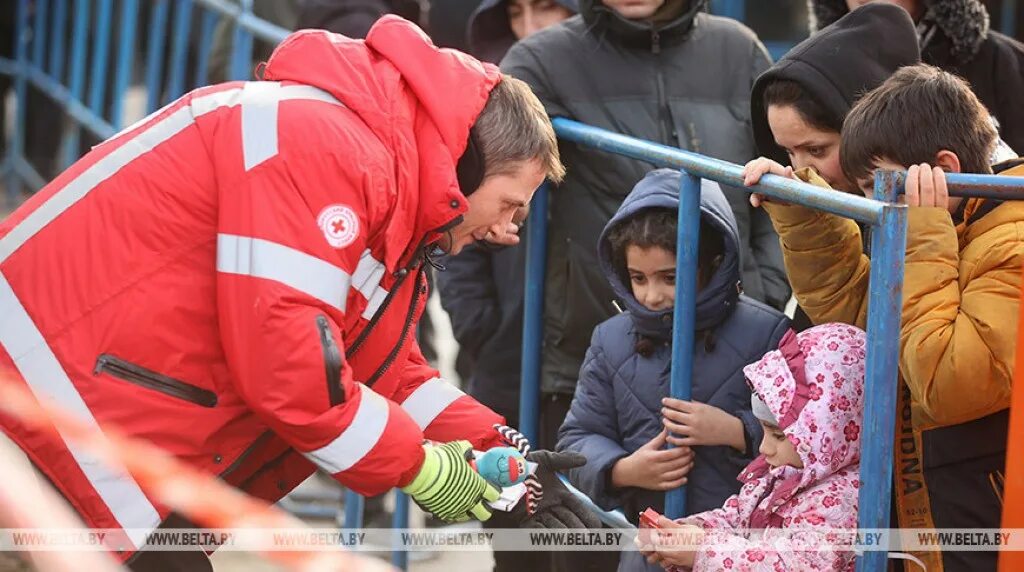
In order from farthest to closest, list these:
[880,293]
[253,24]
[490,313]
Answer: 1. [253,24]
2. [490,313]
3. [880,293]

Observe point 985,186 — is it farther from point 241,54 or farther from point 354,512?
point 241,54

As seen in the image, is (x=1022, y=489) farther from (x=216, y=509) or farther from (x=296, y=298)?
(x=216, y=509)

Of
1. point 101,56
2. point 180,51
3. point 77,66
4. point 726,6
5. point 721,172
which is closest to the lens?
point 721,172

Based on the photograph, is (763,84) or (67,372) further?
(763,84)

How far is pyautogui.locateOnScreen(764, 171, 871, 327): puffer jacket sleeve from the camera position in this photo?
2.98 meters

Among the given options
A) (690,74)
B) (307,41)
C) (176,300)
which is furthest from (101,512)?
(690,74)

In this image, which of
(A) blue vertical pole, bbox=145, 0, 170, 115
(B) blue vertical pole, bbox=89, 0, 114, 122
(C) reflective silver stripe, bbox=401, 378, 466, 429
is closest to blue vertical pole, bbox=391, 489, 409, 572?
(C) reflective silver stripe, bbox=401, 378, 466, 429

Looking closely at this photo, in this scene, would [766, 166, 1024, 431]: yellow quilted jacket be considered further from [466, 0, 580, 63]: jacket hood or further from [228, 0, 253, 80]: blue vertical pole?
[228, 0, 253, 80]: blue vertical pole

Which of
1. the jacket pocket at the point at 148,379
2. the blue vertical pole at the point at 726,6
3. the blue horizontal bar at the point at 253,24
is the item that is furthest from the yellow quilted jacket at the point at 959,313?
the blue vertical pole at the point at 726,6

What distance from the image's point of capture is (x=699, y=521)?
307 cm

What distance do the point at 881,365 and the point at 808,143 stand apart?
36.9 inches

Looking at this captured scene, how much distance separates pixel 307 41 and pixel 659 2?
4.53 feet

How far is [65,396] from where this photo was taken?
274cm

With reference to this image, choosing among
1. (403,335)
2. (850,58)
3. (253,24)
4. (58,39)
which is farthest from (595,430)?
(58,39)
